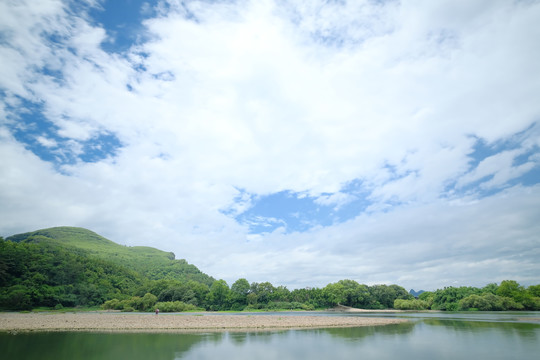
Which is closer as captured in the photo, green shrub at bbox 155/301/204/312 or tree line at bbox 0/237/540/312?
tree line at bbox 0/237/540/312

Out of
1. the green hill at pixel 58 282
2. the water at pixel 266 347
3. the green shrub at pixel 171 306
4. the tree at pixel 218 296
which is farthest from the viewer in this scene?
the tree at pixel 218 296

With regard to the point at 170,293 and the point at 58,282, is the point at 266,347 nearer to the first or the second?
the point at 170,293

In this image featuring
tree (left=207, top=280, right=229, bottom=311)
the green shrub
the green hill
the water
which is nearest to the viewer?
the water

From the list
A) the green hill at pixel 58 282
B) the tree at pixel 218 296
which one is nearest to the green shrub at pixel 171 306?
the green hill at pixel 58 282

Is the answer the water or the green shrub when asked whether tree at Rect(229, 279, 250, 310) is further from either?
the water

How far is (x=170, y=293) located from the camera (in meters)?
107

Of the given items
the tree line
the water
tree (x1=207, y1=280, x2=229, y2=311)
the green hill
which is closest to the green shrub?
the tree line

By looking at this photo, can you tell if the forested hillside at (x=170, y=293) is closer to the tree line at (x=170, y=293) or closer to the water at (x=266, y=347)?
the tree line at (x=170, y=293)

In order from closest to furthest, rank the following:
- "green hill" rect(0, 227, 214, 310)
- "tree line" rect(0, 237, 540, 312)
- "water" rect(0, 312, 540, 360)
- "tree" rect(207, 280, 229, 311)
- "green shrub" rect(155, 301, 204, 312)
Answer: "water" rect(0, 312, 540, 360) → "green hill" rect(0, 227, 214, 310) → "tree line" rect(0, 237, 540, 312) → "green shrub" rect(155, 301, 204, 312) → "tree" rect(207, 280, 229, 311)

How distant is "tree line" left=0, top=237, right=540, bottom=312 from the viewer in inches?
3307

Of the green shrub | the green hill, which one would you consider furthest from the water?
the green hill

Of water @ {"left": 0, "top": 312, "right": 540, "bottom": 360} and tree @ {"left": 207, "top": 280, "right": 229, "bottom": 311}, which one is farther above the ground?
tree @ {"left": 207, "top": 280, "right": 229, "bottom": 311}

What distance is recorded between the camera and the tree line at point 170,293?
8400 centimetres

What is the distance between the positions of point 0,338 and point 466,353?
38784mm
